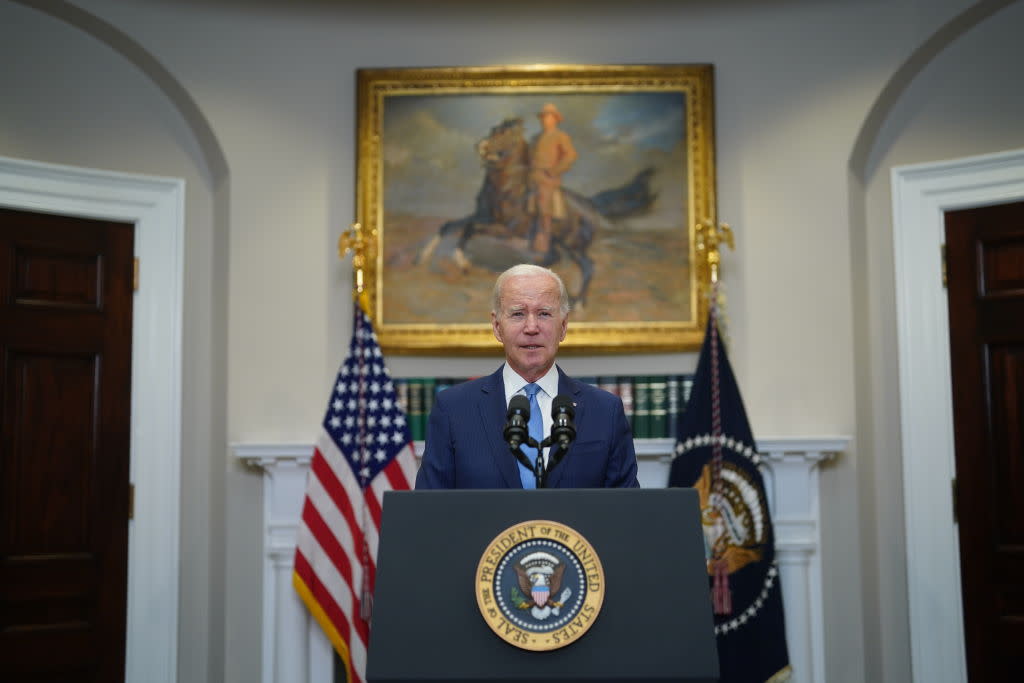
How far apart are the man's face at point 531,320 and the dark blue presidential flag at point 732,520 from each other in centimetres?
243

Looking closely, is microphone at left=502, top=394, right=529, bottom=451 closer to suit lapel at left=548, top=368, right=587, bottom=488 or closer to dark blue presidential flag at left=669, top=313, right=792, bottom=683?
suit lapel at left=548, top=368, right=587, bottom=488

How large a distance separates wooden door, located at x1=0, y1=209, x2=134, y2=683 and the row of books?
4.61ft

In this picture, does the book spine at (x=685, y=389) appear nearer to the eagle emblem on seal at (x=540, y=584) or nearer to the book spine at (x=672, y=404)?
the book spine at (x=672, y=404)

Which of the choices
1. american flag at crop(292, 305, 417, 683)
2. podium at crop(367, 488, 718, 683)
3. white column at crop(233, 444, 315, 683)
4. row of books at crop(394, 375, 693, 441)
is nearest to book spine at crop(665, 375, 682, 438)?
row of books at crop(394, 375, 693, 441)

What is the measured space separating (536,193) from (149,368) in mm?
2125

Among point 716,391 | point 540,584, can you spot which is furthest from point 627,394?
point 540,584

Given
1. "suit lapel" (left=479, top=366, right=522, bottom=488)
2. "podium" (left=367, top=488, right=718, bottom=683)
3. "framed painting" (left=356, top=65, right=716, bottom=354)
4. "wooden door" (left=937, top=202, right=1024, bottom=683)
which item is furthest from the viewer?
"framed painting" (left=356, top=65, right=716, bottom=354)

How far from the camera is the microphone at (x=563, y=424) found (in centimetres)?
210

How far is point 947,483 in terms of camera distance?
4.99 metres

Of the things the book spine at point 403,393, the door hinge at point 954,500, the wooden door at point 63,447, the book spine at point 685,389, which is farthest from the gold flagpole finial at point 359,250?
the door hinge at point 954,500

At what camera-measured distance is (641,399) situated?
507 centimetres

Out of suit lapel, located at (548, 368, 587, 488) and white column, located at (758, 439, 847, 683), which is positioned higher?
suit lapel, located at (548, 368, 587, 488)

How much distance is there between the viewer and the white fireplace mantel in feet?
16.1

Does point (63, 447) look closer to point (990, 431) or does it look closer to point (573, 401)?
point (573, 401)
